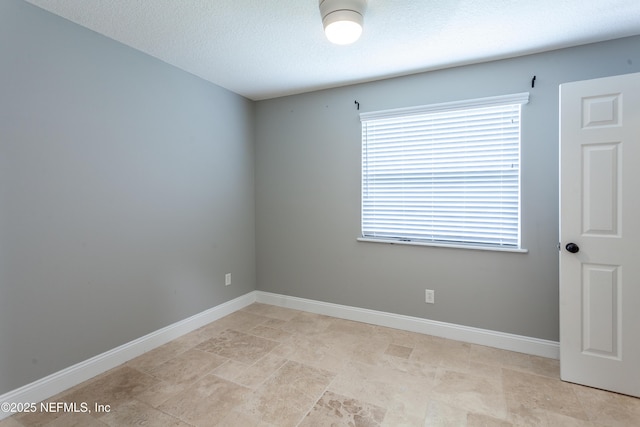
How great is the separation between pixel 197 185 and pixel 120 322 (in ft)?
4.50

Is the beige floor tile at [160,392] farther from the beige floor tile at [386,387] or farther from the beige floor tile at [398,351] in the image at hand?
the beige floor tile at [398,351]

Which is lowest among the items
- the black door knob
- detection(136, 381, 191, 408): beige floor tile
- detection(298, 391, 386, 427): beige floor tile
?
detection(298, 391, 386, 427): beige floor tile

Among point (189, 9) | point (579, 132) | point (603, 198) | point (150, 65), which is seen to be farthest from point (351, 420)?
point (150, 65)

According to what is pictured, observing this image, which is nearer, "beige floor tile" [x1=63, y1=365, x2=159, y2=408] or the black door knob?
"beige floor tile" [x1=63, y1=365, x2=159, y2=408]

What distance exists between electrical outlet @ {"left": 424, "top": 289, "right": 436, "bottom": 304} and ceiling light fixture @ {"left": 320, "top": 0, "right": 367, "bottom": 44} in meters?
2.29

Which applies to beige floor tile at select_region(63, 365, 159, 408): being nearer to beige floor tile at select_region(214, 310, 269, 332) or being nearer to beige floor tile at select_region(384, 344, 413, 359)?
beige floor tile at select_region(214, 310, 269, 332)

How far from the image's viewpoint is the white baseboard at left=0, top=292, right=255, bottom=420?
187cm

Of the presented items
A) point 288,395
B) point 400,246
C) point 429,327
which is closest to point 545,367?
point 429,327

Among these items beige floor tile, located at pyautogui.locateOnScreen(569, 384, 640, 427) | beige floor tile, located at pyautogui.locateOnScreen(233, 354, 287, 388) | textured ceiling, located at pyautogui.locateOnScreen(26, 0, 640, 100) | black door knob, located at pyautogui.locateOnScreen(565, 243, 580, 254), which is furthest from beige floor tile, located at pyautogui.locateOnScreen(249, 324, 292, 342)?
textured ceiling, located at pyautogui.locateOnScreen(26, 0, 640, 100)

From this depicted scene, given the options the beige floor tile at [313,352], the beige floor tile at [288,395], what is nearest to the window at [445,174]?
the beige floor tile at [313,352]

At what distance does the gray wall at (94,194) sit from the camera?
72.2 inches

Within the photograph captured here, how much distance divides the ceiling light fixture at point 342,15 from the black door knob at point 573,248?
6.69ft

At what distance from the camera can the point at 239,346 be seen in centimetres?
264

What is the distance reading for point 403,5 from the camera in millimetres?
1841
